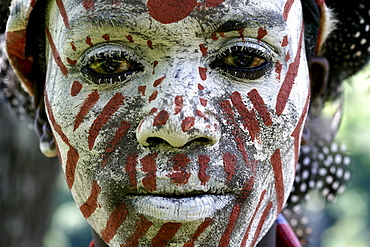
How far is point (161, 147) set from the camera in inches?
66.3

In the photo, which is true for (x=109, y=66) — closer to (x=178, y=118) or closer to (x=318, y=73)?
(x=178, y=118)

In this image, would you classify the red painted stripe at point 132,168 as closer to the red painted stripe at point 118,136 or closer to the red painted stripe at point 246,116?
the red painted stripe at point 118,136

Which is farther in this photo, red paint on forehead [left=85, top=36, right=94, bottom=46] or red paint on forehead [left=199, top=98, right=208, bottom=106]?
red paint on forehead [left=85, top=36, right=94, bottom=46]

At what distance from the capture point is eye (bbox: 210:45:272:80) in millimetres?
1808

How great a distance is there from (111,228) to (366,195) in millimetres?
9584

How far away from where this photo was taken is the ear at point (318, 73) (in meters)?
2.36

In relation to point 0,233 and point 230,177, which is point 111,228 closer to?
Result: point 230,177

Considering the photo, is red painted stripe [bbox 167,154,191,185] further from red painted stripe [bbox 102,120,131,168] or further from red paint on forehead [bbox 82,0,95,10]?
red paint on forehead [bbox 82,0,95,10]

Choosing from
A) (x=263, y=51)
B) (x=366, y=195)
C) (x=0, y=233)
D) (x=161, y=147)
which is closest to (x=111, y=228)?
(x=161, y=147)

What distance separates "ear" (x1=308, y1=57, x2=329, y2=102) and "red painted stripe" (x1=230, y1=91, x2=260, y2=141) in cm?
67

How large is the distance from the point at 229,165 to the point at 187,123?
0.60 ft

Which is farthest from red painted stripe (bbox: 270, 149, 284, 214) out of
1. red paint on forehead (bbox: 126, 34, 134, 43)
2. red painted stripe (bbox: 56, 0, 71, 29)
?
red painted stripe (bbox: 56, 0, 71, 29)

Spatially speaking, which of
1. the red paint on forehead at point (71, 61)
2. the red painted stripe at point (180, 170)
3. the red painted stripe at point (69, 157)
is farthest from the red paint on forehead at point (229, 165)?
the red paint on forehead at point (71, 61)

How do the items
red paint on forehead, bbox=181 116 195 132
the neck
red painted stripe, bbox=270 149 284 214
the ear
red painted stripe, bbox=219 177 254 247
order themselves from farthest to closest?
the ear, the neck, red painted stripe, bbox=270 149 284 214, red painted stripe, bbox=219 177 254 247, red paint on forehead, bbox=181 116 195 132
